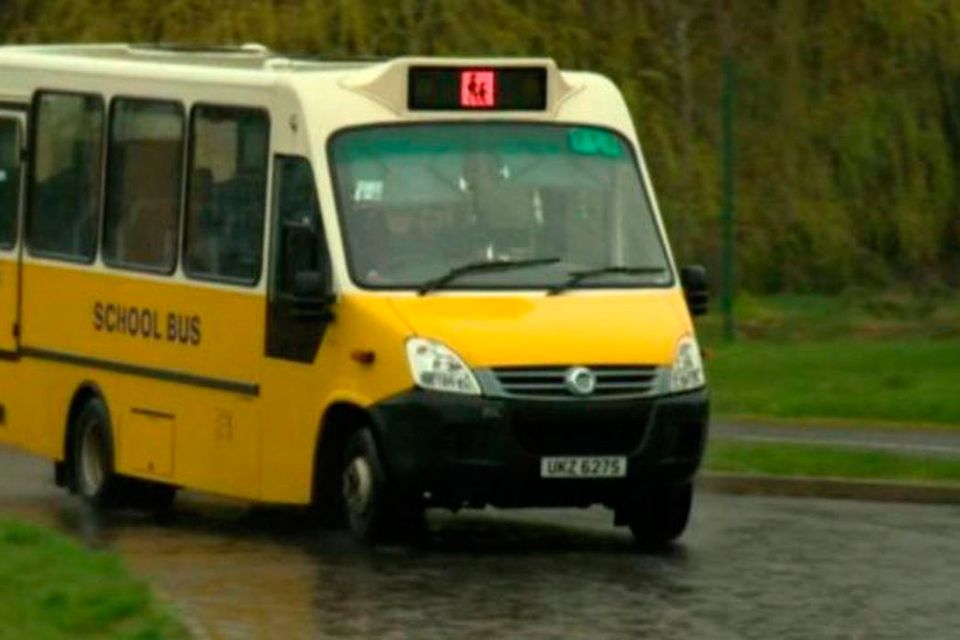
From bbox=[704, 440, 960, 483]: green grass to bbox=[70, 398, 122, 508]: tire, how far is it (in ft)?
12.3

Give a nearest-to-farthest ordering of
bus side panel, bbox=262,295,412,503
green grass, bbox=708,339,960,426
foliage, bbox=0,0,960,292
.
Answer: bus side panel, bbox=262,295,412,503 < green grass, bbox=708,339,960,426 < foliage, bbox=0,0,960,292

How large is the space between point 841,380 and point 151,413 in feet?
29.3

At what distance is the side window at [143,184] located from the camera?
61.4 ft

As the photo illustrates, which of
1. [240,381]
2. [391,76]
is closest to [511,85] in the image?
[391,76]

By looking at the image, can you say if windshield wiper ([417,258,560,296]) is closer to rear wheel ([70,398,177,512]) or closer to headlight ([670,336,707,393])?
headlight ([670,336,707,393])

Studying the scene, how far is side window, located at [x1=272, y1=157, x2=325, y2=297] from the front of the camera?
17.1 meters

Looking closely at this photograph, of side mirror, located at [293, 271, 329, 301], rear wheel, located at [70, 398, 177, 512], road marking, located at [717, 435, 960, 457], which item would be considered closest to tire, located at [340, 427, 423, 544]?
side mirror, located at [293, 271, 329, 301]

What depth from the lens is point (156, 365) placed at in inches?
728

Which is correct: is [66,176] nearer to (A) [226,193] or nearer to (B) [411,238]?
(A) [226,193]

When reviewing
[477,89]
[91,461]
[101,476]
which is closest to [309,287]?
[477,89]

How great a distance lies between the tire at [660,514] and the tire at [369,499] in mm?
1075

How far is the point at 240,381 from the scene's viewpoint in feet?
58.0

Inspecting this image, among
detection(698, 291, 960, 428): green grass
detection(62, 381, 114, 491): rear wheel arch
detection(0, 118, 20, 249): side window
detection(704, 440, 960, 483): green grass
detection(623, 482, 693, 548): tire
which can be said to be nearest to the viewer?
detection(623, 482, 693, 548): tire

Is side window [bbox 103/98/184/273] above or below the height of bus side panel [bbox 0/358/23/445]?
above
